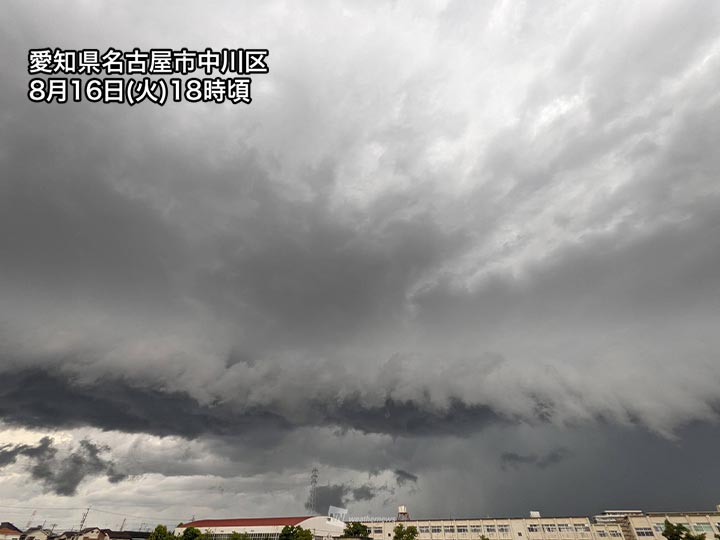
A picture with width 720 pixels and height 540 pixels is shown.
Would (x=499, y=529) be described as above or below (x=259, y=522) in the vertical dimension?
below

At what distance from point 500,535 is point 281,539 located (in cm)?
9194

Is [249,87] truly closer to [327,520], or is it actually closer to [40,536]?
[327,520]

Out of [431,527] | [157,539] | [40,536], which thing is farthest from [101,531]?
[431,527]

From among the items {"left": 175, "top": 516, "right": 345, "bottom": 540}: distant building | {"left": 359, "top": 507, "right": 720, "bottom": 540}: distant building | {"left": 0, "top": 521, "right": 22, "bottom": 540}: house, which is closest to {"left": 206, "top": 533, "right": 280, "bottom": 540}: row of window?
{"left": 175, "top": 516, "right": 345, "bottom": 540}: distant building

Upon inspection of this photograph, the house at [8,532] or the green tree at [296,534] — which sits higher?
the house at [8,532]

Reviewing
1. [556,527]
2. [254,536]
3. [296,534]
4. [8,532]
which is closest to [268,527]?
[254,536]

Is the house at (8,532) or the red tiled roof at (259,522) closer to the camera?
the red tiled roof at (259,522)

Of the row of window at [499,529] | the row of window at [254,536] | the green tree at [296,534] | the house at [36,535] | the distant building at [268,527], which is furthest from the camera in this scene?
the house at [36,535]

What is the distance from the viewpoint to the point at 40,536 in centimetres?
18262

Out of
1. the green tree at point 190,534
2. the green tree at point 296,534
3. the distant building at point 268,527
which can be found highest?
the distant building at point 268,527

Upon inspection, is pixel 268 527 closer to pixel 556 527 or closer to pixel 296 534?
pixel 296 534

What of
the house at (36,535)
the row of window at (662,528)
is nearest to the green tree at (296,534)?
the row of window at (662,528)

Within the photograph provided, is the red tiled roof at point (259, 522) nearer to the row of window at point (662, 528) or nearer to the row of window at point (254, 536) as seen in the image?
the row of window at point (254, 536)

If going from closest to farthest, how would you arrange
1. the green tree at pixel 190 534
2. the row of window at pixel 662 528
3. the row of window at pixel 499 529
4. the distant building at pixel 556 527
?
the green tree at pixel 190 534
the row of window at pixel 662 528
the distant building at pixel 556 527
the row of window at pixel 499 529
